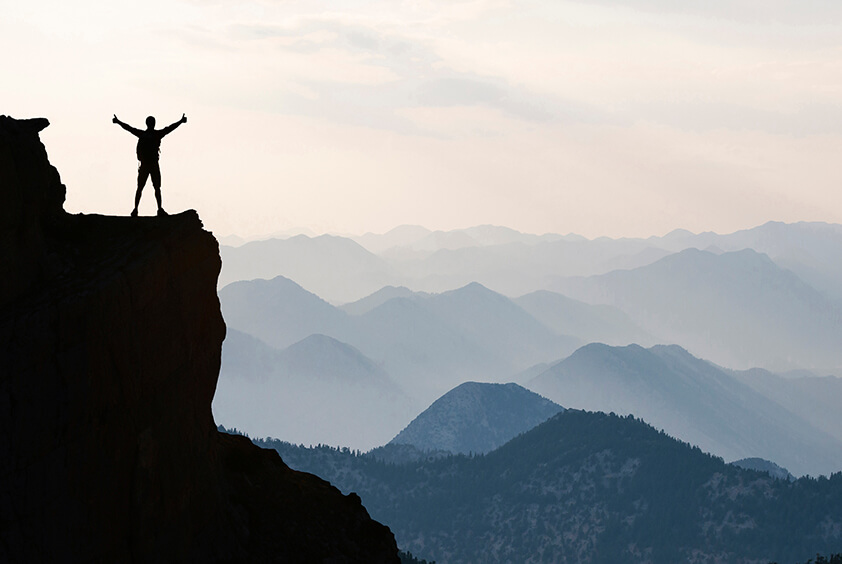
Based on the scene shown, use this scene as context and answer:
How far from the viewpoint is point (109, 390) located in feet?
108

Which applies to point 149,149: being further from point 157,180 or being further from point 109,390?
point 109,390

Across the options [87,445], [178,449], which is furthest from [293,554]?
[87,445]

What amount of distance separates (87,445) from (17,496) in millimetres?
2521

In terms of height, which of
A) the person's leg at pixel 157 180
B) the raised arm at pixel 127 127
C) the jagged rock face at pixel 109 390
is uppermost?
the raised arm at pixel 127 127

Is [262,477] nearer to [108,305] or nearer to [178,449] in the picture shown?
[178,449]

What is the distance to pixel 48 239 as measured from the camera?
35688 millimetres

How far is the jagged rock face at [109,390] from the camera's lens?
30.4m

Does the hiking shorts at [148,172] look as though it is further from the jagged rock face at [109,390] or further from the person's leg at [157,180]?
the jagged rock face at [109,390]

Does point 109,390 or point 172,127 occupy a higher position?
point 172,127

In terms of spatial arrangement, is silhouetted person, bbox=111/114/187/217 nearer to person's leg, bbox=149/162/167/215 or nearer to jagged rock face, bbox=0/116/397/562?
person's leg, bbox=149/162/167/215

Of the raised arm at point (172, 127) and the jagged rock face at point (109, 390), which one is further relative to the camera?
the raised arm at point (172, 127)

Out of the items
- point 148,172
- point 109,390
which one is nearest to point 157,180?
point 148,172

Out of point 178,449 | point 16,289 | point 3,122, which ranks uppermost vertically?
point 3,122

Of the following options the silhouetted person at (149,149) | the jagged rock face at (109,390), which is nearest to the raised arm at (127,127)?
the silhouetted person at (149,149)
